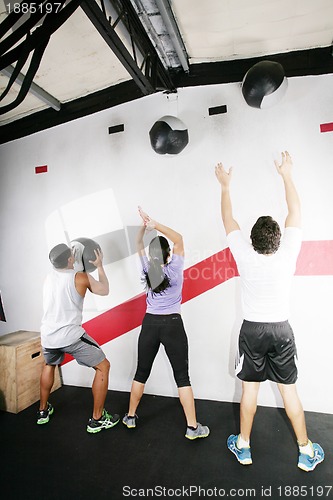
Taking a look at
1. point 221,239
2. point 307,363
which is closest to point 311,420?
point 307,363

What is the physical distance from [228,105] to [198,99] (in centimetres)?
31

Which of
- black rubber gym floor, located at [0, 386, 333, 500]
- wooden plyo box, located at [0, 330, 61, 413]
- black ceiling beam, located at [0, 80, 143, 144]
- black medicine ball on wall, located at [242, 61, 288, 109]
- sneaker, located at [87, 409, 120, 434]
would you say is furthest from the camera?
black ceiling beam, located at [0, 80, 143, 144]

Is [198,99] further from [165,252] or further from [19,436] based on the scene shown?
[19,436]

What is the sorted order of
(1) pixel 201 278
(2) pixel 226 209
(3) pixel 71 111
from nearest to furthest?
1. (2) pixel 226 209
2. (1) pixel 201 278
3. (3) pixel 71 111

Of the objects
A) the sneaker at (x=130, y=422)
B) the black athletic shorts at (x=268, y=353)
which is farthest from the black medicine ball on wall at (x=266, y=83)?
the sneaker at (x=130, y=422)

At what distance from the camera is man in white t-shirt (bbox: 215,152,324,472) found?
193 cm

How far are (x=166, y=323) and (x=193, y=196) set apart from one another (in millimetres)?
1266

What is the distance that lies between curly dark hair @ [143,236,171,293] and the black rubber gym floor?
3.87 ft

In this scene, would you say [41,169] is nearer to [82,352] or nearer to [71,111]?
[71,111]

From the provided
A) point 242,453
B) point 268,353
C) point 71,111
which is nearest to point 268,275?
point 268,353

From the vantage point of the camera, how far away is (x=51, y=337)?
→ 255 centimetres

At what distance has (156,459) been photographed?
2.14 meters

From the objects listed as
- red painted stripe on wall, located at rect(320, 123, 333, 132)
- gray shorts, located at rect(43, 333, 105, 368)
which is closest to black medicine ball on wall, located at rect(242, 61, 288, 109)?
red painted stripe on wall, located at rect(320, 123, 333, 132)

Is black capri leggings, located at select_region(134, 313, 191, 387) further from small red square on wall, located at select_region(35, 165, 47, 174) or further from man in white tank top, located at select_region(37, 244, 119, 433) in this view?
small red square on wall, located at select_region(35, 165, 47, 174)
